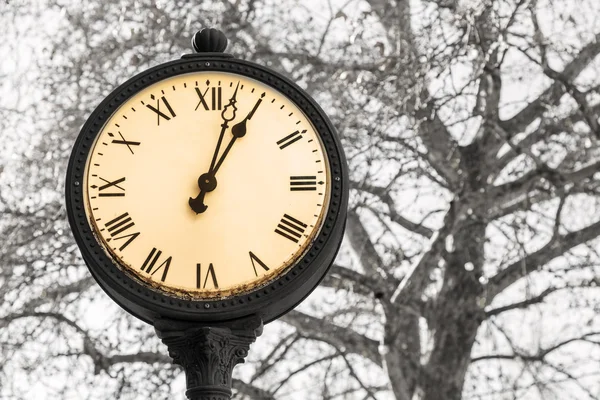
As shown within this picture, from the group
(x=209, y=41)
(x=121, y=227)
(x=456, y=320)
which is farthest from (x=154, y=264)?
(x=456, y=320)

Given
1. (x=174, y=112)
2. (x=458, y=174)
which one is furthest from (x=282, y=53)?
(x=174, y=112)

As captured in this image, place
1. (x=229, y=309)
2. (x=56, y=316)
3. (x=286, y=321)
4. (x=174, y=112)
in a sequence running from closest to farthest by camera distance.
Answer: (x=229, y=309) < (x=174, y=112) < (x=56, y=316) < (x=286, y=321)

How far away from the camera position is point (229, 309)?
294 cm

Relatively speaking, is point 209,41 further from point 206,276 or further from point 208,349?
point 208,349

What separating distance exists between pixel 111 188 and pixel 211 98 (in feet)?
0.95

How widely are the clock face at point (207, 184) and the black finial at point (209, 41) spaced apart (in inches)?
3.0

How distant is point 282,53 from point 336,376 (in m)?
2.48

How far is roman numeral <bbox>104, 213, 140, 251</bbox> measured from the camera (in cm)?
300

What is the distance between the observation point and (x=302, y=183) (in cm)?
308

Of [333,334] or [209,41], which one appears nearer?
[209,41]

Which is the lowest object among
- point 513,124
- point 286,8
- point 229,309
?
point 229,309

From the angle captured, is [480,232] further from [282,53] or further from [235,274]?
[235,274]

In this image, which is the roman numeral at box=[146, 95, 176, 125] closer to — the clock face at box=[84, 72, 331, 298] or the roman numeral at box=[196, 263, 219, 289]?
the clock face at box=[84, 72, 331, 298]

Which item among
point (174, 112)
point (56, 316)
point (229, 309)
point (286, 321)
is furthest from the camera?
point (286, 321)
